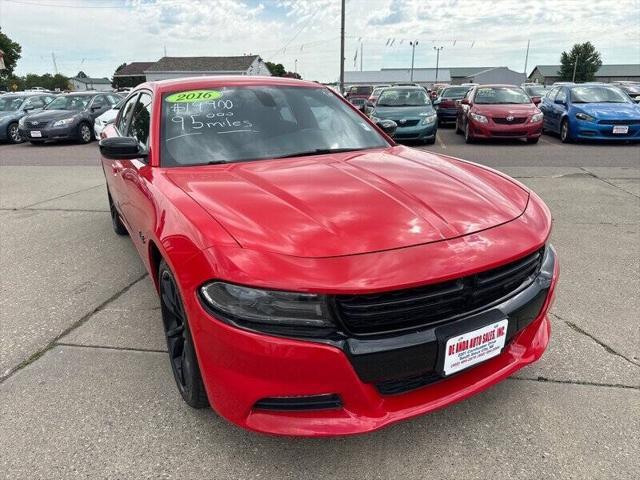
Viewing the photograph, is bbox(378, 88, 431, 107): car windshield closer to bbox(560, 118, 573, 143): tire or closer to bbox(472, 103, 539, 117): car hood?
bbox(472, 103, 539, 117): car hood

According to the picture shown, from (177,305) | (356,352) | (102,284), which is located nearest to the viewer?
(356,352)

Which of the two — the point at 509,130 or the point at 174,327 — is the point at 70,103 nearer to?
the point at 509,130

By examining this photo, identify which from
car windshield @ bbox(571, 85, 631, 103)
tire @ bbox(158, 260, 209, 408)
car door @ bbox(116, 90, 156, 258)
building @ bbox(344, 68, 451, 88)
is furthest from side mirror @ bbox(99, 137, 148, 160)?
building @ bbox(344, 68, 451, 88)

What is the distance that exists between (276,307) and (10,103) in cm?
1838

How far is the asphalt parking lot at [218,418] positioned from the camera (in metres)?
1.93

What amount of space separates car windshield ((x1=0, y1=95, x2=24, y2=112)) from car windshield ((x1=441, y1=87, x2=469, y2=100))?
584 inches

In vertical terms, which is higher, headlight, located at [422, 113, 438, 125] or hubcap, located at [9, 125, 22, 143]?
→ headlight, located at [422, 113, 438, 125]

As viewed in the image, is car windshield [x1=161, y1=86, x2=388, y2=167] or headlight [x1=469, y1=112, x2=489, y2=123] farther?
headlight [x1=469, y1=112, x2=489, y2=123]

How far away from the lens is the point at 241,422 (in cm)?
174

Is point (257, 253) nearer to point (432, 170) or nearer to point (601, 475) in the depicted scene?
point (432, 170)

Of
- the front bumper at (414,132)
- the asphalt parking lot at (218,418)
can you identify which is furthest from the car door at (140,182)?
the front bumper at (414,132)

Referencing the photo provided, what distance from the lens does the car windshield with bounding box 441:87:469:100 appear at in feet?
57.4

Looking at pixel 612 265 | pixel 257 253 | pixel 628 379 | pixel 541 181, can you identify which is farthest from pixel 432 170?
pixel 541 181

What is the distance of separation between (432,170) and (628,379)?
1454 millimetres
